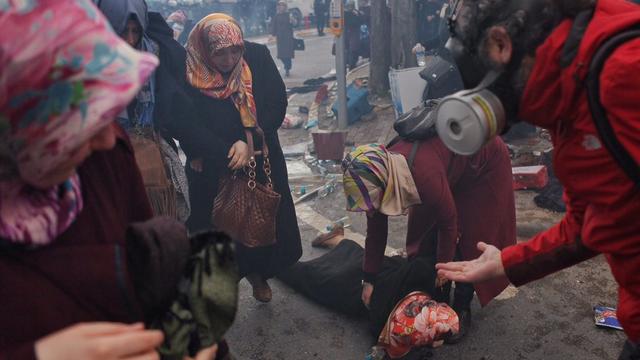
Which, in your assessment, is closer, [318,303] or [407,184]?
[407,184]

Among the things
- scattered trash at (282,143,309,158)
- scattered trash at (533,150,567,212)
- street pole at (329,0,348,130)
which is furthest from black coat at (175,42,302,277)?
street pole at (329,0,348,130)

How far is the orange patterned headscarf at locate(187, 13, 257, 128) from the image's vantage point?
3168 millimetres

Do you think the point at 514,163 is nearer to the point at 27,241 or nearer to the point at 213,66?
the point at 213,66

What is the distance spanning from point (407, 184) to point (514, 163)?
3.46m

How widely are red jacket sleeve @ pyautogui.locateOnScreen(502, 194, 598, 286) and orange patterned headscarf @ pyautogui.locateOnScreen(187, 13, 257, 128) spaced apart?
1.88m

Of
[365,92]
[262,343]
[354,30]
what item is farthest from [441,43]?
[262,343]

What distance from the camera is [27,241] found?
97 centimetres

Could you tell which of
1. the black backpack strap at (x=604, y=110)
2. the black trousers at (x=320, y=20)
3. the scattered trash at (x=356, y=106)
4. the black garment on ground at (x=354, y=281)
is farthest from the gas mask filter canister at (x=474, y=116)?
the black trousers at (x=320, y=20)

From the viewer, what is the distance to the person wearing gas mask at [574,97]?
1.15 meters

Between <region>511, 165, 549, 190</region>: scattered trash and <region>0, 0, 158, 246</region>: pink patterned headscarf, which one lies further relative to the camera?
<region>511, 165, 549, 190</region>: scattered trash

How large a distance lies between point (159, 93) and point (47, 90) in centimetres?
215

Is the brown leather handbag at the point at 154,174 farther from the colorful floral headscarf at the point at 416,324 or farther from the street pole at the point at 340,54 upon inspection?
the street pole at the point at 340,54

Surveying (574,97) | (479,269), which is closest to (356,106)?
(479,269)

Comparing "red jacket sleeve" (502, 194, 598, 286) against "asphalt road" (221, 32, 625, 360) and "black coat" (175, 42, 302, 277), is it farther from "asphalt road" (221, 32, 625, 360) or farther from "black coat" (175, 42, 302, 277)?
"black coat" (175, 42, 302, 277)
